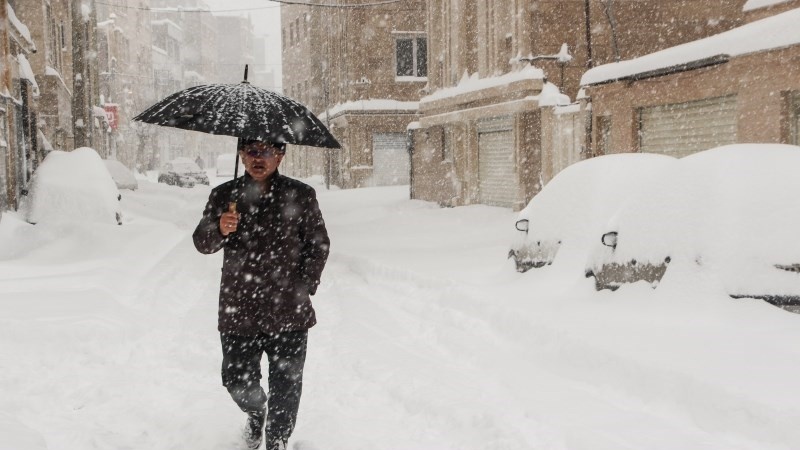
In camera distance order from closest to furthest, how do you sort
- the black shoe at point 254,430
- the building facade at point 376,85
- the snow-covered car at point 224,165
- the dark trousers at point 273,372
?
the dark trousers at point 273,372 → the black shoe at point 254,430 → the building facade at point 376,85 → the snow-covered car at point 224,165

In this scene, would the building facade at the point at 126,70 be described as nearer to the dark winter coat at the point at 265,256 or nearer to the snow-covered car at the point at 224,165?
the snow-covered car at the point at 224,165

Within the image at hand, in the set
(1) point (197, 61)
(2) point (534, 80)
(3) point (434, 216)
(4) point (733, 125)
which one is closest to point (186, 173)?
(3) point (434, 216)

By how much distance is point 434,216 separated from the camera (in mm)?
21969

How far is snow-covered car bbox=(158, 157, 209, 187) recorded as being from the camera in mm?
45844

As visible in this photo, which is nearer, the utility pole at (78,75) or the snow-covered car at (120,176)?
the utility pole at (78,75)

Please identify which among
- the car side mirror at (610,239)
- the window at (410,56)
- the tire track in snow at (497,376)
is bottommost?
the tire track in snow at (497,376)

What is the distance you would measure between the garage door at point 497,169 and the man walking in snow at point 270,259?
1698 cm

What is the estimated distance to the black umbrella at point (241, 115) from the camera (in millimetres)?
3982

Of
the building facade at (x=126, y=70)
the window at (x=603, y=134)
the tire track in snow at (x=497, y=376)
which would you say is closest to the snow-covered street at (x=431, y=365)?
the tire track in snow at (x=497, y=376)

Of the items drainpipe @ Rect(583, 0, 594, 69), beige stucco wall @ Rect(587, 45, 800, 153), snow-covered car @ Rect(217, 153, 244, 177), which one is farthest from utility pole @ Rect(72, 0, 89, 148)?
snow-covered car @ Rect(217, 153, 244, 177)

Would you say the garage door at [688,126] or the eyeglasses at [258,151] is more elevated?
the garage door at [688,126]

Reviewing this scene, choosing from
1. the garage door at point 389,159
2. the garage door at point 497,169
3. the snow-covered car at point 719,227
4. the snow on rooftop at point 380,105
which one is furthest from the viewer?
the garage door at point 389,159

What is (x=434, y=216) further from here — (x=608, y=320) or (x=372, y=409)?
(x=372, y=409)

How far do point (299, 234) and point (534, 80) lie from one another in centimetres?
1663
